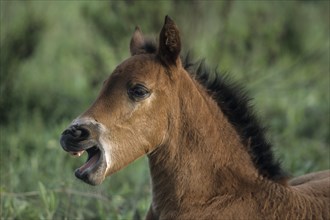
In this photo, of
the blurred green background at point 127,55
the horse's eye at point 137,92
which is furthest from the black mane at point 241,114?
the blurred green background at point 127,55

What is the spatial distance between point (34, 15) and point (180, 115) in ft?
20.7

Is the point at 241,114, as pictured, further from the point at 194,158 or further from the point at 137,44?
the point at 137,44

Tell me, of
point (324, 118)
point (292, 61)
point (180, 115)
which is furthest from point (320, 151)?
point (180, 115)

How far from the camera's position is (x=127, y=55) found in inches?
471

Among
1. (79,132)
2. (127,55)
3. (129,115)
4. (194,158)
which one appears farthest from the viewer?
(127,55)

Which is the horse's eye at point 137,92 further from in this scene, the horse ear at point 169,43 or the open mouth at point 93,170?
the open mouth at point 93,170

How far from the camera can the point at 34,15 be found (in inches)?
452

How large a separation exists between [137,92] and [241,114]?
72 centimetres

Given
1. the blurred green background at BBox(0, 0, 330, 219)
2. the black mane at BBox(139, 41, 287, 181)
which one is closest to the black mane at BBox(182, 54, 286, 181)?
the black mane at BBox(139, 41, 287, 181)

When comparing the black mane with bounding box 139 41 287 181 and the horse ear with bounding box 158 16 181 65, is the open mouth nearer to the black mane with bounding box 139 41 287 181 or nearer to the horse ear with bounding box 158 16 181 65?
the horse ear with bounding box 158 16 181 65

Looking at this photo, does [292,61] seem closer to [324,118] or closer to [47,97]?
[324,118]

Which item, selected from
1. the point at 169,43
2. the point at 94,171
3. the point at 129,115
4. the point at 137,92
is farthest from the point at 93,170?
the point at 169,43

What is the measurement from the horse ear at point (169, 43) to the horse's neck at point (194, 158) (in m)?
0.16

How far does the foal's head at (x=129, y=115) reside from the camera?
518 centimetres
